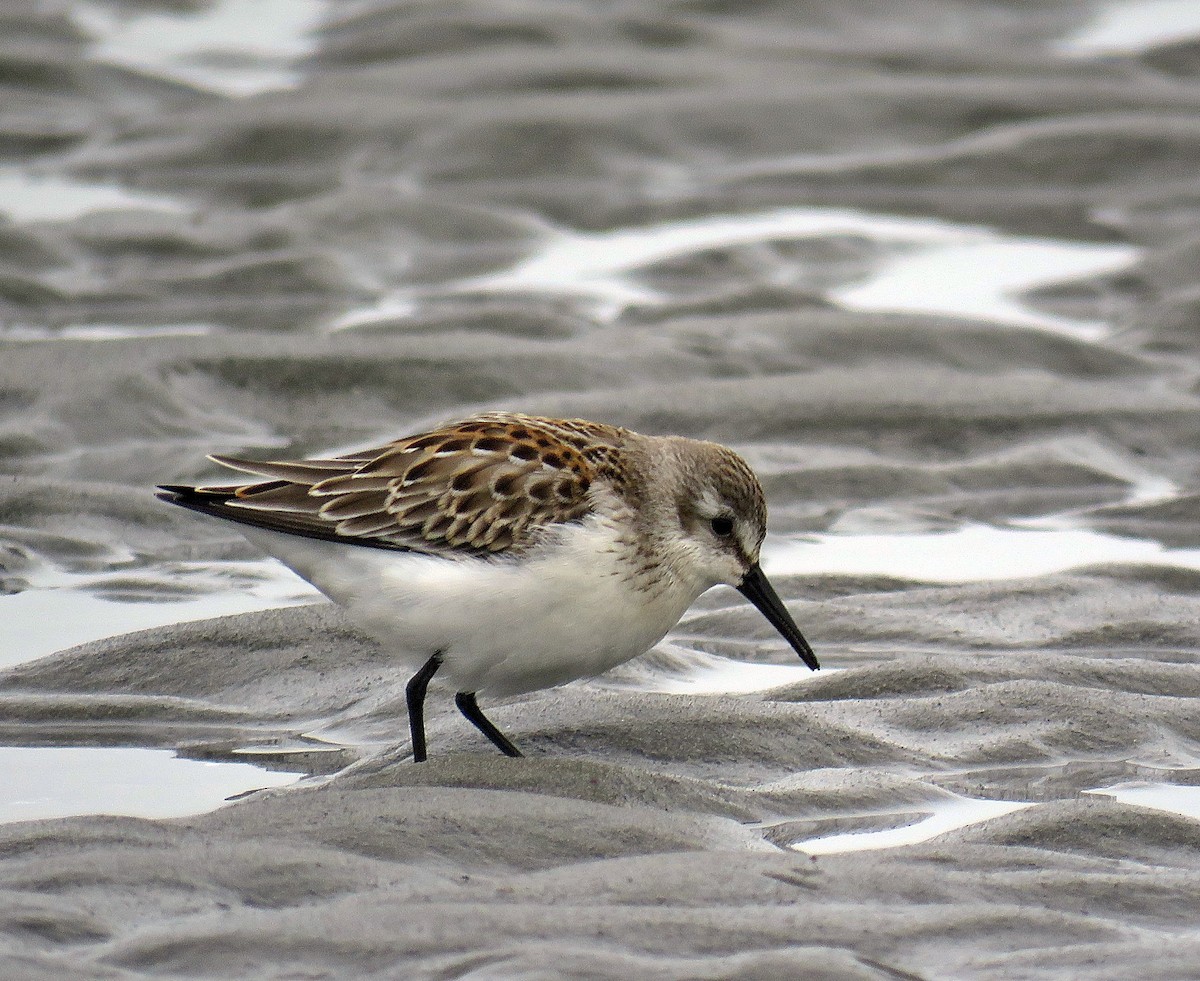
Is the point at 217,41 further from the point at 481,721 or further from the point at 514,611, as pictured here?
the point at 514,611

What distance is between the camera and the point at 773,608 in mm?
5750

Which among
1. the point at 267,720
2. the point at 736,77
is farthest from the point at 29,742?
the point at 736,77

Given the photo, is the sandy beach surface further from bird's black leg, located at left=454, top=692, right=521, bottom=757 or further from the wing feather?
the wing feather

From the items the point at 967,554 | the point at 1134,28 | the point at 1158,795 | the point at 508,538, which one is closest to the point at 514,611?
the point at 508,538

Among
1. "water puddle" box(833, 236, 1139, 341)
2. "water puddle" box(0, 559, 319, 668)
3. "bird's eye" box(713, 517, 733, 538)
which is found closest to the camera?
"bird's eye" box(713, 517, 733, 538)

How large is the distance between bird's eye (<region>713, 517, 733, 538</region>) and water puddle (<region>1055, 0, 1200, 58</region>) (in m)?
9.83

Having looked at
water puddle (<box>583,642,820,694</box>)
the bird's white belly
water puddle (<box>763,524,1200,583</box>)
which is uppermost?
the bird's white belly

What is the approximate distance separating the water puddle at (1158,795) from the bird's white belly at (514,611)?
4.35ft

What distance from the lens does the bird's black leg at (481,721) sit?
17.2 feet

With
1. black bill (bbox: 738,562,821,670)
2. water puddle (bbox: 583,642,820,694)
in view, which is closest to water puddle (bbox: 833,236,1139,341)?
water puddle (bbox: 583,642,820,694)

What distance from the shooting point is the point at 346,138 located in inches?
481

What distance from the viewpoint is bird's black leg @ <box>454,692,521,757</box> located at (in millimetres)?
5246

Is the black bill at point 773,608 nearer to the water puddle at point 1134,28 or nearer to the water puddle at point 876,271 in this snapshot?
the water puddle at point 876,271

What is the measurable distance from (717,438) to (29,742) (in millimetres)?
3706
